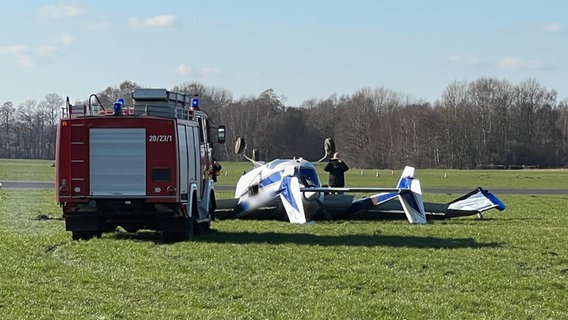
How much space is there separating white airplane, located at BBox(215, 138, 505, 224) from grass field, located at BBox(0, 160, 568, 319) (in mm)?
2818

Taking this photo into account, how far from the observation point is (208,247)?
17281 millimetres

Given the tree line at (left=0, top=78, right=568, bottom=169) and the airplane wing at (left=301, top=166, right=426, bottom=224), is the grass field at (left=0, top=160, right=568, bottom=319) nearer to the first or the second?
the airplane wing at (left=301, top=166, right=426, bottom=224)

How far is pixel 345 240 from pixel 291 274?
5.86 metres

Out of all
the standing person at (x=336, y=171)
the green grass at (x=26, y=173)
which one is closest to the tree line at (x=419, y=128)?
the green grass at (x=26, y=173)

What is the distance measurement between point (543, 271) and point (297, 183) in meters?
10.6

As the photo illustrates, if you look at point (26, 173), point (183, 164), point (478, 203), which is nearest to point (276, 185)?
point (478, 203)

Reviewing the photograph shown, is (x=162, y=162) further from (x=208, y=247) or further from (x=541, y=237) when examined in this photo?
(x=541, y=237)

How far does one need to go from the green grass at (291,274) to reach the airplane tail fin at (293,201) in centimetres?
205

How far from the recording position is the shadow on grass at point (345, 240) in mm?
18078

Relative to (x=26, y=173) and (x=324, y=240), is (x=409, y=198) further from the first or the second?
(x=26, y=173)

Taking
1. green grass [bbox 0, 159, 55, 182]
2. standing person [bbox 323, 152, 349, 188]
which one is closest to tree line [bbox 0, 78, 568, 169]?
green grass [bbox 0, 159, 55, 182]

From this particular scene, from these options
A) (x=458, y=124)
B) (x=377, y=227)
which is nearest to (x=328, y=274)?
(x=377, y=227)

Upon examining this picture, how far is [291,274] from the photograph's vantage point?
13.4 m

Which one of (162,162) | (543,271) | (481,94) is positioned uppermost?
(481,94)
